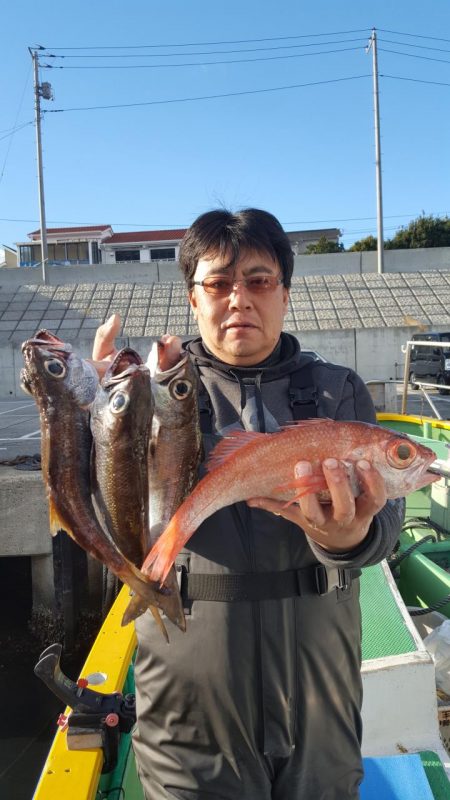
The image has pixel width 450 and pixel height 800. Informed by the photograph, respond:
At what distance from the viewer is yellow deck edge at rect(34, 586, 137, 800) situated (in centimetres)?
261

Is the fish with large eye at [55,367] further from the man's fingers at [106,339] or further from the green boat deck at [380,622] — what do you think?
the green boat deck at [380,622]

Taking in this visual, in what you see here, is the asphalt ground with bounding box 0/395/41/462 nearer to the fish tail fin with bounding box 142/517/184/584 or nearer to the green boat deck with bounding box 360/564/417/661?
the green boat deck with bounding box 360/564/417/661

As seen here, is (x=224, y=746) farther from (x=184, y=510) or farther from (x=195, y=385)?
(x=195, y=385)

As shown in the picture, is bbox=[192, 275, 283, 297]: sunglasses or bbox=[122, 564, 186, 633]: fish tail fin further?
bbox=[192, 275, 283, 297]: sunglasses

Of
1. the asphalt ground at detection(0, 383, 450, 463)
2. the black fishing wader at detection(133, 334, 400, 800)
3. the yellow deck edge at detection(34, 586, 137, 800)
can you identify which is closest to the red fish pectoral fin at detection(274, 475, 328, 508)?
the black fishing wader at detection(133, 334, 400, 800)

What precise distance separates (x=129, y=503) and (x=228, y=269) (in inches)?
38.9

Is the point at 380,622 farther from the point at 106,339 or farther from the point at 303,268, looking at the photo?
the point at 303,268

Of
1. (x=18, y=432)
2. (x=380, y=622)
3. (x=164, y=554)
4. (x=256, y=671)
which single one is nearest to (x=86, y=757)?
(x=256, y=671)

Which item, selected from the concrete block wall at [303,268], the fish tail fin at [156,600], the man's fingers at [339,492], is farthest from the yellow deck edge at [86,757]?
the concrete block wall at [303,268]

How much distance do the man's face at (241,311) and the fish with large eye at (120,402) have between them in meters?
0.60

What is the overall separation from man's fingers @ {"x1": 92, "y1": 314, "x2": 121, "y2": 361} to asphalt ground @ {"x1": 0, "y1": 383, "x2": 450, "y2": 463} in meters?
7.86

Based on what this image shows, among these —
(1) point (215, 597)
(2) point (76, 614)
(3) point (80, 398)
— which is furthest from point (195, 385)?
(2) point (76, 614)

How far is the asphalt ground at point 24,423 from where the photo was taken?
A: 10.9 metres

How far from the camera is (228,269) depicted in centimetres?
213
